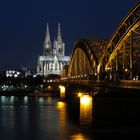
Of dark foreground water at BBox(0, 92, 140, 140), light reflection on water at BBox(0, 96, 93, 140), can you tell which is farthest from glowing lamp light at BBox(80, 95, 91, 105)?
light reflection on water at BBox(0, 96, 93, 140)

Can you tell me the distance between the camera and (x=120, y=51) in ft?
212

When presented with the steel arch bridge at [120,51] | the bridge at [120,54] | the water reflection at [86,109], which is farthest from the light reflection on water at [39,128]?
the steel arch bridge at [120,51]

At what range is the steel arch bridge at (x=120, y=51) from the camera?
5441 cm

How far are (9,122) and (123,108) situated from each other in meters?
14.7

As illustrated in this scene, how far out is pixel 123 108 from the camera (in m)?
48.0

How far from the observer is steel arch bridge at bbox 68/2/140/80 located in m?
54.4

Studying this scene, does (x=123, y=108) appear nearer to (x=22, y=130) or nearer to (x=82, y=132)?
(x=82, y=132)

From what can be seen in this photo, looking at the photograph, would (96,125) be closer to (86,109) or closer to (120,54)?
(86,109)

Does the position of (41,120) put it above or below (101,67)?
below

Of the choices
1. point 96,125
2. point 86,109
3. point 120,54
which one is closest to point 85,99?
point 86,109

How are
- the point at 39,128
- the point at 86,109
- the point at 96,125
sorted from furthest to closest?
the point at 39,128 < the point at 86,109 < the point at 96,125

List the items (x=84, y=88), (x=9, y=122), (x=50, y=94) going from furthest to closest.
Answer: (x=50, y=94) → (x=84, y=88) → (x=9, y=122)

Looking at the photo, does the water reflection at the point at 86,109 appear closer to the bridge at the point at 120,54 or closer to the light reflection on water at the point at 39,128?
the light reflection on water at the point at 39,128

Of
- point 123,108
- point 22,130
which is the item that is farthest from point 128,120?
point 22,130
